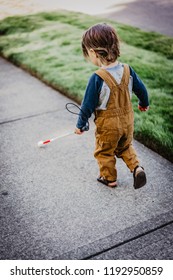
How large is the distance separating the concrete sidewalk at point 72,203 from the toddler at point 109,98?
0.24 metres

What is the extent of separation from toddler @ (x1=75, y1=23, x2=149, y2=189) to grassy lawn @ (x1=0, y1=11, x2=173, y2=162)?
770 millimetres

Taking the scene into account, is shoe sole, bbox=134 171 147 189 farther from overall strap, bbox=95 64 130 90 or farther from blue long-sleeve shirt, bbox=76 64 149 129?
overall strap, bbox=95 64 130 90

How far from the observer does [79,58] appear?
6.13 meters

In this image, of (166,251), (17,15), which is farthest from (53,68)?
(17,15)

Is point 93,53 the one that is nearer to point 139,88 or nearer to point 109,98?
point 109,98

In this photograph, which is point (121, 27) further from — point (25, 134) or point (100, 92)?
point (100, 92)

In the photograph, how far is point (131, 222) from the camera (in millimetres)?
2480

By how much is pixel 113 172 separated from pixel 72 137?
1.08m

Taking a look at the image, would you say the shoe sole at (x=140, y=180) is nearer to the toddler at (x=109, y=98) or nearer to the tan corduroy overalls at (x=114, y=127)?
the toddler at (x=109, y=98)

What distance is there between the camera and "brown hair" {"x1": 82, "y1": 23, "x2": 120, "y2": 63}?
2.38 m

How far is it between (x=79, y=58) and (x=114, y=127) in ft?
12.6

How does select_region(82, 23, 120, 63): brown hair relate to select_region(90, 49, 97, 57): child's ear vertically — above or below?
above

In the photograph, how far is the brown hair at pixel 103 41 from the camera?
2.38 m

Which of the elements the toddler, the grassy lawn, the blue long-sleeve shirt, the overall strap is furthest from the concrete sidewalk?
the overall strap
